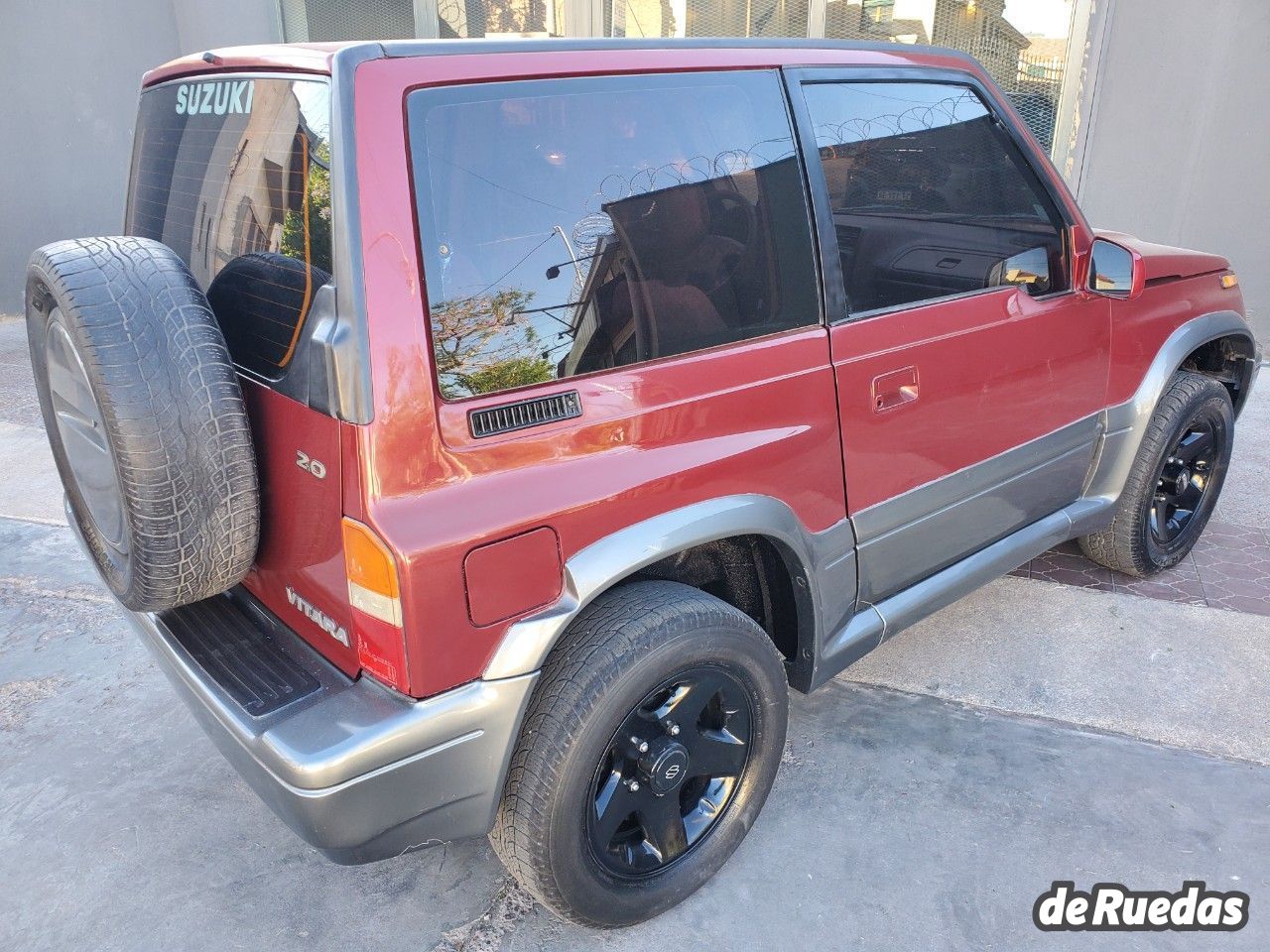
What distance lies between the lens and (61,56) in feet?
24.1

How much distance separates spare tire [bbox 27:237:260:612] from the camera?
170cm

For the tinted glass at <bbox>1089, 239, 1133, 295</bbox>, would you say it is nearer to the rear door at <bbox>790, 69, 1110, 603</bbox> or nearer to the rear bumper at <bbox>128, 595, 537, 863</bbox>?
the rear door at <bbox>790, 69, 1110, 603</bbox>

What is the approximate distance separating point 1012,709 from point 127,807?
2.65 m

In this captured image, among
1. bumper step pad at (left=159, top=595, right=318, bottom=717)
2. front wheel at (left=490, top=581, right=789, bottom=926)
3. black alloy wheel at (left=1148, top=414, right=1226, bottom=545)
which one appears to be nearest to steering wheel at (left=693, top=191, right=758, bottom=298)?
front wheel at (left=490, top=581, right=789, bottom=926)

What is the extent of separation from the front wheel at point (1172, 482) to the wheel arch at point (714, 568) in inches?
69.2

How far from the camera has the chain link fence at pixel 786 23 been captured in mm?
6656

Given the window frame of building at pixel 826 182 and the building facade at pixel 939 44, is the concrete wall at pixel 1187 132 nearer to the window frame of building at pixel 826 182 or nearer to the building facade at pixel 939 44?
the building facade at pixel 939 44

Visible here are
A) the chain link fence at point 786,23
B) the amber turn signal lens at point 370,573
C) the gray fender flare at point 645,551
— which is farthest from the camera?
the chain link fence at point 786,23

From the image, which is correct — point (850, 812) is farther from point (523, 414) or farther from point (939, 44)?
point (939, 44)

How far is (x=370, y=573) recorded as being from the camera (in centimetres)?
168

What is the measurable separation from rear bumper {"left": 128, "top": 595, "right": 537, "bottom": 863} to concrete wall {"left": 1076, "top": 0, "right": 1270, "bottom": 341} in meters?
6.73

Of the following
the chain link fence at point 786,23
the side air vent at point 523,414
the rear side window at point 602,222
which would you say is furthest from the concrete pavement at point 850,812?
the chain link fence at point 786,23

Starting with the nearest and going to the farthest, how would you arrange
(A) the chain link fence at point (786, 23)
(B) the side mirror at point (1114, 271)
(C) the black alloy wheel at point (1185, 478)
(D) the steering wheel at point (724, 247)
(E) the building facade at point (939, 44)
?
(D) the steering wheel at point (724, 247) → (B) the side mirror at point (1114, 271) → (C) the black alloy wheel at point (1185, 478) → (E) the building facade at point (939, 44) → (A) the chain link fence at point (786, 23)

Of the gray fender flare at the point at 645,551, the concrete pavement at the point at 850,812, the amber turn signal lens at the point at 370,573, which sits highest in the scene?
the amber turn signal lens at the point at 370,573
